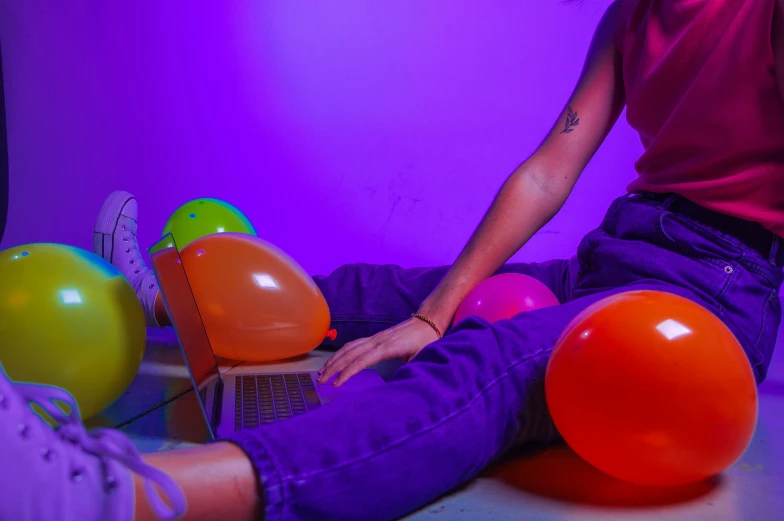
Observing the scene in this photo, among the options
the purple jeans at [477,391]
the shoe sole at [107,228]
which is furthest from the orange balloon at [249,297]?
the purple jeans at [477,391]

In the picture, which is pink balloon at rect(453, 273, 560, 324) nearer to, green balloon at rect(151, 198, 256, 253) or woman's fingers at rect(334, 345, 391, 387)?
woman's fingers at rect(334, 345, 391, 387)

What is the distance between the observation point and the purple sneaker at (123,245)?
1.37 m

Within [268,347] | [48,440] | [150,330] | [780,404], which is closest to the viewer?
[48,440]

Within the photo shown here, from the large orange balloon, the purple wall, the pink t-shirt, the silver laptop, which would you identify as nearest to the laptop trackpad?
the silver laptop

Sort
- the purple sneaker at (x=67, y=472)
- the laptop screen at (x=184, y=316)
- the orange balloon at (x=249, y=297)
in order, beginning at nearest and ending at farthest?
the purple sneaker at (x=67, y=472) < the laptop screen at (x=184, y=316) < the orange balloon at (x=249, y=297)

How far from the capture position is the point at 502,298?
110 cm

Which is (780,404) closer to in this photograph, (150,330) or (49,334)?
(49,334)

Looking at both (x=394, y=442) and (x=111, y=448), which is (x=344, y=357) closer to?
(x=394, y=442)

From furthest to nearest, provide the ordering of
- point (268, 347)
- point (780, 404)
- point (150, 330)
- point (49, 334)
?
point (150, 330)
point (268, 347)
point (780, 404)
point (49, 334)

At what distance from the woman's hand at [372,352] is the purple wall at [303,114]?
1.23m

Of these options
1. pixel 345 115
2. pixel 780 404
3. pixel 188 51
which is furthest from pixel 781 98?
pixel 188 51

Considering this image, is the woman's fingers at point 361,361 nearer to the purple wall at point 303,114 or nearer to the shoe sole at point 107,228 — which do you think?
the shoe sole at point 107,228

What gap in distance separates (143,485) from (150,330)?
117 cm

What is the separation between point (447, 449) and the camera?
2.15 ft
